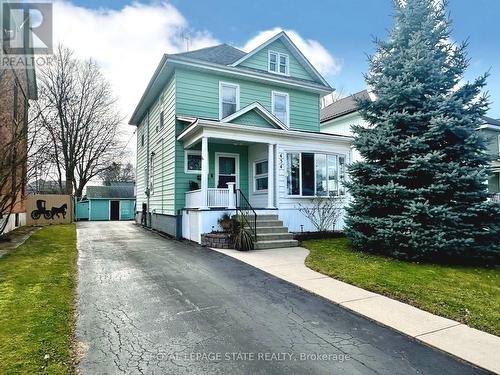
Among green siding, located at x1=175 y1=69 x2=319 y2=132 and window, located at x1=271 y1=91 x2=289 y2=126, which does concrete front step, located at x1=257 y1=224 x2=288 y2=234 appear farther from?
window, located at x1=271 y1=91 x2=289 y2=126

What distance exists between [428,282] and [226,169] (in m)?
9.11

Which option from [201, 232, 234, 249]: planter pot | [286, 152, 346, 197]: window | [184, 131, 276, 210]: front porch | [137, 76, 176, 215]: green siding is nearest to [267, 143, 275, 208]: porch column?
[184, 131, 276, 210]: front porch

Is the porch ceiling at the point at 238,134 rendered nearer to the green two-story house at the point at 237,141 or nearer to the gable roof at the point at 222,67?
the green two-story house at the point at 237,141

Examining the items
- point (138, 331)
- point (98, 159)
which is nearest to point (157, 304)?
point (138, 331)

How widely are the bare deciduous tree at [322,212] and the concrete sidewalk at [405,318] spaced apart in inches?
196

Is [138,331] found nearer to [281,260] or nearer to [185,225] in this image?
[281,260]

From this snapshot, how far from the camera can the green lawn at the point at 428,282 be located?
4678 mm

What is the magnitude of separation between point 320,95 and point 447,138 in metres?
9.17

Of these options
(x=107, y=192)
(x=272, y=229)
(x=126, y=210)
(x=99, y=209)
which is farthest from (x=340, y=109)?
(x=99, y=209)

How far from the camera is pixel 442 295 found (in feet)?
17.5

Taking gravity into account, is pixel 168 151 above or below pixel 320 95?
below

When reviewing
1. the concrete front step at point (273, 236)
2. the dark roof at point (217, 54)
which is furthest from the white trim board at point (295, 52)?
the concrete front step at point (273, 236)

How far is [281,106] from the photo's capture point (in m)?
15.4

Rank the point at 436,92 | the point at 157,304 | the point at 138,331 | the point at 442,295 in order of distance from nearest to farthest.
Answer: the point at 138,331 < the point at 157,304 < the point at 442,295 < the point at 436,92
